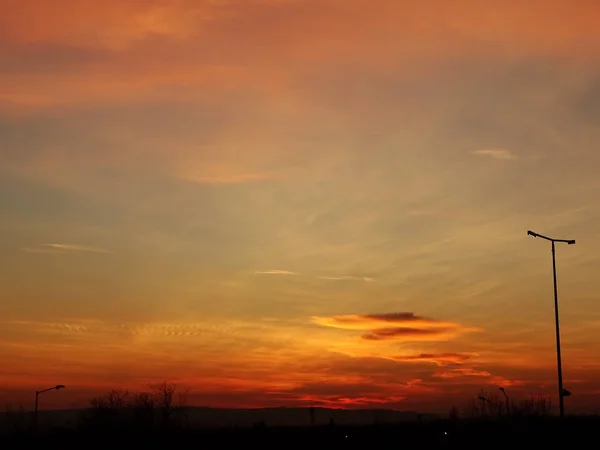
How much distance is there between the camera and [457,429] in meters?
92.4

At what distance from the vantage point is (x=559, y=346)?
7144cm

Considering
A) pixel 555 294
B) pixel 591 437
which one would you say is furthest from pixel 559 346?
pixel 591 437

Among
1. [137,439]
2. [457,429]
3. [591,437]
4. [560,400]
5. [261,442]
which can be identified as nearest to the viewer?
[560,400]

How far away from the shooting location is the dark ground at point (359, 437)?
78.9 metres

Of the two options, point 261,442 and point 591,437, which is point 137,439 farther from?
point 591,437

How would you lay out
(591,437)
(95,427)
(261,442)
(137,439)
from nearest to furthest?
(591,437), (261,442), (137,439), (95,427)

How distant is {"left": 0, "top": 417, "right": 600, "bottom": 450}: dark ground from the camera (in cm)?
7894

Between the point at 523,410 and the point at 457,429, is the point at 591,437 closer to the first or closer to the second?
the point at 457,429

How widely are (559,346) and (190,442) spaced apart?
47828 mm

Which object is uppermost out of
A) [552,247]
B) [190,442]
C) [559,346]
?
[552,247]

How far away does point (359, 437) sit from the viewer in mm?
99375

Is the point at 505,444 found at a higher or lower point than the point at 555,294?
lower

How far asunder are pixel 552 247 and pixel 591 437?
1674 centimetres

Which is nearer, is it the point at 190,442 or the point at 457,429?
the point at 457,429
